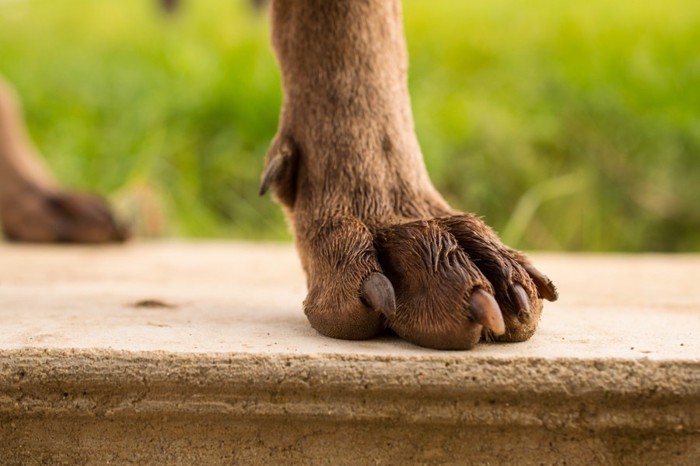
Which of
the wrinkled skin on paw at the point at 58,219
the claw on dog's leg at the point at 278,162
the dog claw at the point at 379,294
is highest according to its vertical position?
the claw on dog's leg at the point at 278,162

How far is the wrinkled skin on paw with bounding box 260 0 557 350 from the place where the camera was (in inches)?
48.3

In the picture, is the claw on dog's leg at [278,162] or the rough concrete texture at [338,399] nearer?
the rough concrete texture at [338,399]

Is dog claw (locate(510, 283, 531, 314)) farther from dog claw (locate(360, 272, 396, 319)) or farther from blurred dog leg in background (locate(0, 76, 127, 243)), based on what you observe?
blurred dog leg in background (locate(0, 76, 127, 243))

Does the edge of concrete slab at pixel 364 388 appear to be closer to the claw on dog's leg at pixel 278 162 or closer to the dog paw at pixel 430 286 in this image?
the dog paw at pixel 430 286

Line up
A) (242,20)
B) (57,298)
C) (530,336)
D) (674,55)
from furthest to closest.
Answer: (242,20), (674,55), (57,298), (530,336)

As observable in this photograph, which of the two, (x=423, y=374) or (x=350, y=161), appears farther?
(x=350, y=161)

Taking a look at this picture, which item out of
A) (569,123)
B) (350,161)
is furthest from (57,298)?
(569,123)

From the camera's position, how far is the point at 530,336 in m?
1.30

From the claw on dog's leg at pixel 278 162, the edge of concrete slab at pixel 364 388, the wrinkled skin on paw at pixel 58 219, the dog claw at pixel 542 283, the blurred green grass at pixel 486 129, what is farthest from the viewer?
the blurred green grass at pixel 486 129

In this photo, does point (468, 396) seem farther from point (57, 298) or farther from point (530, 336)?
point (57, 298)

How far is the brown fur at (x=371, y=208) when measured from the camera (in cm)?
123

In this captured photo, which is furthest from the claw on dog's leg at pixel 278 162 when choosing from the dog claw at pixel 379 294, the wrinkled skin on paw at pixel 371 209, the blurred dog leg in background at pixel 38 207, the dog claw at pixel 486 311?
the blurred dog leg in background at pixel 38 207

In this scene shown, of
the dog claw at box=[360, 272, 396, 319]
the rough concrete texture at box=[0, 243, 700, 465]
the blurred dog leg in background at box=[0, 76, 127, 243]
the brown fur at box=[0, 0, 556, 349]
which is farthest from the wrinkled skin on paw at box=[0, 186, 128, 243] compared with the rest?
the dog claw at box=[360, 272, 396, 319]

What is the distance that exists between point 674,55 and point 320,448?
4494mm
